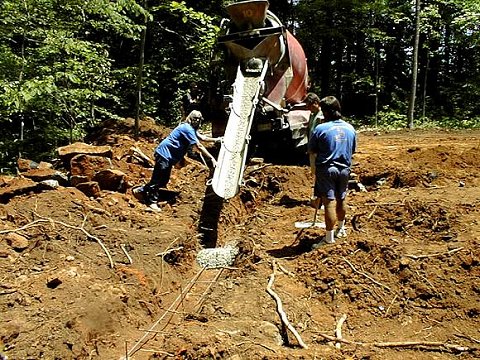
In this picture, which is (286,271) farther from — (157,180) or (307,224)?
(157,180)

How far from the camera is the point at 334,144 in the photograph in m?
5.35

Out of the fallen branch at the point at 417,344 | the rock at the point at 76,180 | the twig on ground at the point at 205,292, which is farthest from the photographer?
the rock at the point at 76,180

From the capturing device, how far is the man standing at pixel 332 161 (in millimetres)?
5344

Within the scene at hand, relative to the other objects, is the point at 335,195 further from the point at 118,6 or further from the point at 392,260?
the point at 118,6

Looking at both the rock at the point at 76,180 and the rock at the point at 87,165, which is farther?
the rock at the point at 87,165

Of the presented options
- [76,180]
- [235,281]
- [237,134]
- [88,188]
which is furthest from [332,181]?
[76,180]

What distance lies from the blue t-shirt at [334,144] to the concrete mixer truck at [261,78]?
8.48 feet

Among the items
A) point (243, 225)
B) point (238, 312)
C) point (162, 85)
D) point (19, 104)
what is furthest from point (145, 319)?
point (162, 85)

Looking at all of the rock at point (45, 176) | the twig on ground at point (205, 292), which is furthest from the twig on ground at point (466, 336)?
the rock at point (45, 176)

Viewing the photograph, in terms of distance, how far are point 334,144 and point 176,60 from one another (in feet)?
50.1

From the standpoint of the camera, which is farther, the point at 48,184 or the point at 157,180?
the point at 157,180

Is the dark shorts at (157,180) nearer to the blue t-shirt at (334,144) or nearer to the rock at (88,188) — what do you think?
the rock at (88,188)

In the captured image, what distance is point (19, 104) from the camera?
7090 millimetres

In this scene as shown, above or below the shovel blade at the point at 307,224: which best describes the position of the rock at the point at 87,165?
above
